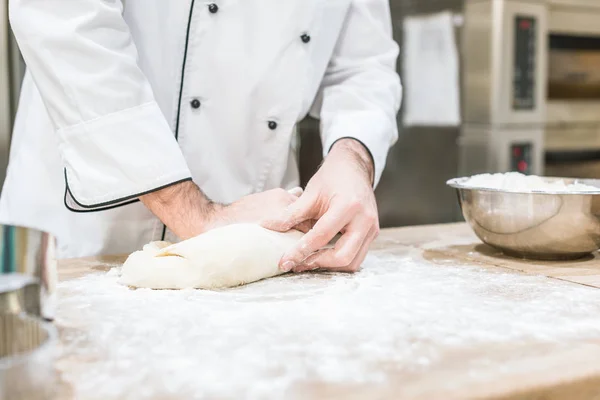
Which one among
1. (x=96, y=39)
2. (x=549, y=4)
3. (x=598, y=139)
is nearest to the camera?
(x=96, y=39)

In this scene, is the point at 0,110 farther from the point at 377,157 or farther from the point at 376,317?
the point at 376,317

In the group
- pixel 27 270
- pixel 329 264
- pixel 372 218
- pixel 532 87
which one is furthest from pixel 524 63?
pixel 27 270

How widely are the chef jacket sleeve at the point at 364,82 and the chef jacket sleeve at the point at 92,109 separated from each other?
1.36 ft

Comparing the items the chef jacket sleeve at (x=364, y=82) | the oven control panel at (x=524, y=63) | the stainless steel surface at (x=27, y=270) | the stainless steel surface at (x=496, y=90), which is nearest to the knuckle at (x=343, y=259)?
the chef jacket sleeve at (x=364, y=82)

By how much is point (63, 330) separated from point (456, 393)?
0.45m

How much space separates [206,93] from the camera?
135cm

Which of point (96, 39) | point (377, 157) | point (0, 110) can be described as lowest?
point (377, 157)

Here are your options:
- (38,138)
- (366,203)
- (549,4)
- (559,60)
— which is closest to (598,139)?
(559,60)

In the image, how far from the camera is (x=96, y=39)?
1126 mm

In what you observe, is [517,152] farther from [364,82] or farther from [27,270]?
[27,270]

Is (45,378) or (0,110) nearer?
(45,378)

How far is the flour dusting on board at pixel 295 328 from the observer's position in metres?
0.62

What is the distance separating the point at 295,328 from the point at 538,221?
563 millimetres

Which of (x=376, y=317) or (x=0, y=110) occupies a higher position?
(x=0, y=110)
